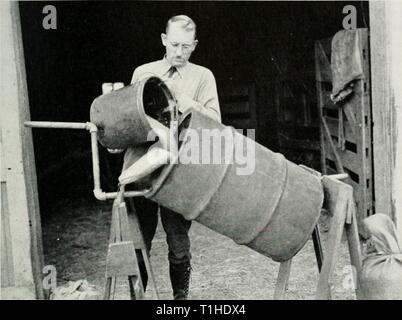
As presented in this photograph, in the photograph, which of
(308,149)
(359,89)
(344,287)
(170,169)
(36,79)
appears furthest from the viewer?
(308,149)

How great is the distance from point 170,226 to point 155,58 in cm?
734

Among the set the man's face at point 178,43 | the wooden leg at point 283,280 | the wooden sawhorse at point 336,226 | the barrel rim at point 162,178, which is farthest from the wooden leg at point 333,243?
the man's face at point 178,43

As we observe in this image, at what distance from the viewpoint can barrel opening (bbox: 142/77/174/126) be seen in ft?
10.6

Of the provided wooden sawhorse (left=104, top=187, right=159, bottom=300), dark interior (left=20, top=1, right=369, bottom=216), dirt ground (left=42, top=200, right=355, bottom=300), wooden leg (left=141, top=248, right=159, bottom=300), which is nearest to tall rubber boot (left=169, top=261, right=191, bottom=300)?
dirt ground (left=42, top=200, right=355, bottom=300)

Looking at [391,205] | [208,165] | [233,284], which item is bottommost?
[233,284]

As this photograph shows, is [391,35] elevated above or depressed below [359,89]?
above

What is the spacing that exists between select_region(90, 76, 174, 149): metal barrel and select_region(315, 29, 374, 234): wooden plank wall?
9.14ft

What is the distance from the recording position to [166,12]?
10023mm

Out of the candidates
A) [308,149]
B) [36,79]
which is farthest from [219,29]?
[36,79]

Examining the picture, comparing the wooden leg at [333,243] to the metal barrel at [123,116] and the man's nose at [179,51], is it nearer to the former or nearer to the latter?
the metal barrel at [123,116]

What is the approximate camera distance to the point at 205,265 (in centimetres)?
516

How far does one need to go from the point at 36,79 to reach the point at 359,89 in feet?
14.7
